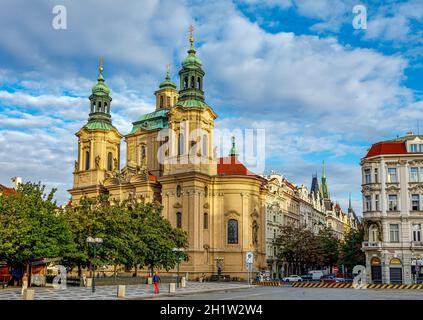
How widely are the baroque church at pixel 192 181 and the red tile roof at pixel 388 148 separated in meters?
19.8

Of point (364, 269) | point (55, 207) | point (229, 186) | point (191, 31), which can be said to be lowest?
point (364, 269)

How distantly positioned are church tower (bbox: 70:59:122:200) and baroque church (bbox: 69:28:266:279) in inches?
6.7

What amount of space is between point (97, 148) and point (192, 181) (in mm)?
22576

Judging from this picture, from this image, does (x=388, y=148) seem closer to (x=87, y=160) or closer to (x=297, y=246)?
(x=297, y=246)

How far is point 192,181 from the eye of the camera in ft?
252

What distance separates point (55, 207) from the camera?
5297cm

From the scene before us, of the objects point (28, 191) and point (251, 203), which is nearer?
point (28, 191)

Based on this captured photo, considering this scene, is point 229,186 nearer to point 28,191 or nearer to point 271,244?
point 271,244

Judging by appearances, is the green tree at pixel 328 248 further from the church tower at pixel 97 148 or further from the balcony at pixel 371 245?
the church tower at pixel 97 148

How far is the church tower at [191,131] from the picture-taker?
79.8 metres

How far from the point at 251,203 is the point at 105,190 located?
25.3 metres

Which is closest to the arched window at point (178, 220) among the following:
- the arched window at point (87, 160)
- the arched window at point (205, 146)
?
the arched window at point (205, 146)

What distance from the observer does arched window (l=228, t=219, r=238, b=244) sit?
259 ft
